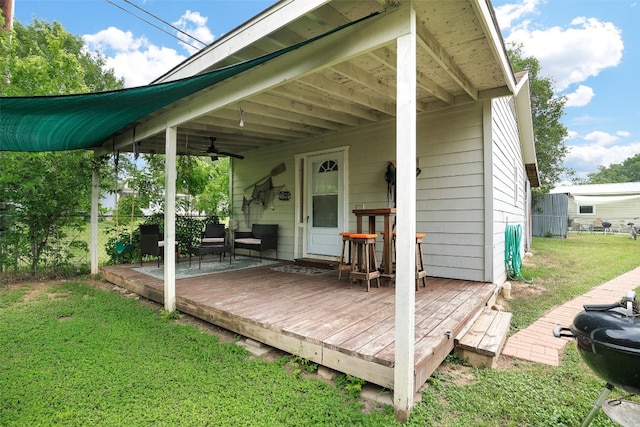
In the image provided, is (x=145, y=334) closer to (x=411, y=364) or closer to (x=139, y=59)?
(x=411, y=364)

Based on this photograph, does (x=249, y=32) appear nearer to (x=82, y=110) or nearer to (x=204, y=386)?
(x=82, y=110)

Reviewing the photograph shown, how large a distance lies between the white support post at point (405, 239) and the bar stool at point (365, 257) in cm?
180

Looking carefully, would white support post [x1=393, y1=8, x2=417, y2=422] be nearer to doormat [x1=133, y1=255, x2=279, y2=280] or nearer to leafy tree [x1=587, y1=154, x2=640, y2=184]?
doormat [x1=133, y1=255, x2=279, y2=280]

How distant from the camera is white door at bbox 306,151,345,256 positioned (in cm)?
537

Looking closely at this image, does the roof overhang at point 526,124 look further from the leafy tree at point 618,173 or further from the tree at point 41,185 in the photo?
the leafy tree at point 618,173

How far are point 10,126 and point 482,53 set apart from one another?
4.61 m

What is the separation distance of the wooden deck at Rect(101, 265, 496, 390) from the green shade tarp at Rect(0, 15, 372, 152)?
6.59 feet

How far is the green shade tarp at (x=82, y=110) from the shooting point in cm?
247

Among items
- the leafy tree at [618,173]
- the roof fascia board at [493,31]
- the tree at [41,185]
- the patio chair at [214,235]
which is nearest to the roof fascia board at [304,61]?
the roof fascia board at [493,31]

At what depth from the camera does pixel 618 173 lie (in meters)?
42.6

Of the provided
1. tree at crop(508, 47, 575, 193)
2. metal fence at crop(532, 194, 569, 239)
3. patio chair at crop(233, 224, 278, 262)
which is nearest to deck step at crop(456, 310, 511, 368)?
patio chair at crop(233, 224, 278, 262)

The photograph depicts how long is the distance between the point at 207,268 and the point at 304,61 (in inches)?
162

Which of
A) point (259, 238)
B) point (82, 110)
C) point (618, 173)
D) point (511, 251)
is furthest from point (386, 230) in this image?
point (618, 173)

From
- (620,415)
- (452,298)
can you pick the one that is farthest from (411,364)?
(452,298)
